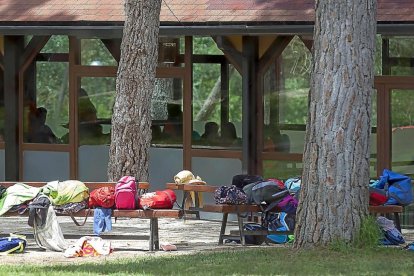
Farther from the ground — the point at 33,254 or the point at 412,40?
the point at 412,40

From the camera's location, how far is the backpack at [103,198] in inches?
484

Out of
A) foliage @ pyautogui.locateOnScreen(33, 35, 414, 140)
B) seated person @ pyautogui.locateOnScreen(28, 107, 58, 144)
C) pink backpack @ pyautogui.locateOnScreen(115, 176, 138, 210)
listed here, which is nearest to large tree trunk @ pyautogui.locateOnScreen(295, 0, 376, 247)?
pink backpack @ pyautogui.locateOnScreen(115, 176, 138, 210)

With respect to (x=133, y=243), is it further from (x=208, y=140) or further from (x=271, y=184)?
(x=208, y=140)

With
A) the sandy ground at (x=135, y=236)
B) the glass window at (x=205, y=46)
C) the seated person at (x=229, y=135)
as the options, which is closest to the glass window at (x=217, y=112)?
the seated person at (x=229, y=135)

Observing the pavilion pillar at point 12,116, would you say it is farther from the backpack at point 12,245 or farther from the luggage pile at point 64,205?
the backpack at point 12,245

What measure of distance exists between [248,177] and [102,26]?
4.32 metres

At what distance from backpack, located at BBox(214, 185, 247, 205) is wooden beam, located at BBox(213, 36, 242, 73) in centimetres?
410

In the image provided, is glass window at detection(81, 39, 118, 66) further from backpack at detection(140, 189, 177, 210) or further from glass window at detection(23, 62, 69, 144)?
backpack at detection(140, 189, 177, 210)

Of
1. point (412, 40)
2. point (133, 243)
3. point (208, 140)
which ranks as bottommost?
point (133, 243)

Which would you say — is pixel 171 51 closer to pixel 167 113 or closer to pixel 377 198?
pixel 167 113

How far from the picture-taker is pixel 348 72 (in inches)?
432

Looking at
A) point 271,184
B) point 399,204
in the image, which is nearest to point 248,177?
point 271,184

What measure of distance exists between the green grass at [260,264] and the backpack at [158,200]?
2.89ft

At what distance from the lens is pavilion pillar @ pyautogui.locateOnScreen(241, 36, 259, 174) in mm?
16625
